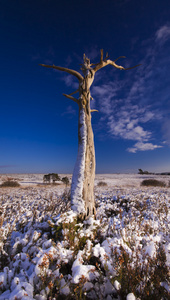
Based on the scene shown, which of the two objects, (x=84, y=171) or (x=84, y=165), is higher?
(x=84, y=165)

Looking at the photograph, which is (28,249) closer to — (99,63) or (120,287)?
(120,287)

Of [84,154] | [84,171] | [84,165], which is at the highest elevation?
[84,154]

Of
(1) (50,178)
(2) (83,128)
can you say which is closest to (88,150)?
(2) (83,128)

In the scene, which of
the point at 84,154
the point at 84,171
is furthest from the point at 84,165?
the point at 84,154

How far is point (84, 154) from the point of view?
13.3 feet

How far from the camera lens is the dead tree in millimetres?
3741

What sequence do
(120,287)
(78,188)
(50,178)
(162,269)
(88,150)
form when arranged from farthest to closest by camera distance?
(50,178) → (88,150) → (78,188) → (162,269) → (120,287)

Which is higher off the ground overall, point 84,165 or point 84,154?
point 84,154

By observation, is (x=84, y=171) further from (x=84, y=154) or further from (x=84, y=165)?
(x=84, y=154)

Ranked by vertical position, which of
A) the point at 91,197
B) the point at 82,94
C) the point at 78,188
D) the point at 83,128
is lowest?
the point at 91,197

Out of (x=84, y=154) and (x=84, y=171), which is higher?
Result: (x=84, y=154)

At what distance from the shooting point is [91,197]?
3.92 meters

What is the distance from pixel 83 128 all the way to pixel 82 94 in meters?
1.19

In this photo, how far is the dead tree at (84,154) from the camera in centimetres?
374
